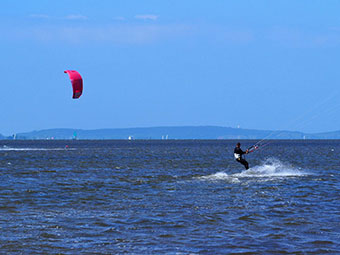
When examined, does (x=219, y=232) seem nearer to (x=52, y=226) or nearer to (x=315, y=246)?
(x=315, y=246)

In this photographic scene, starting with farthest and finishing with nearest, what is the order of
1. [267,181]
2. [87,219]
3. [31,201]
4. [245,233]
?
[267,181], [31,201], [87,219], [245,233]

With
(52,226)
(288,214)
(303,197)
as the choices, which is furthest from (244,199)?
(52,226)

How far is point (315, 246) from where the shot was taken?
1353 centimetres

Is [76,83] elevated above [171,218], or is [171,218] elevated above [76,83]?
[76,83]

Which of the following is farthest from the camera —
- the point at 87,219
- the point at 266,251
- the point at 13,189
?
the point at 13,189

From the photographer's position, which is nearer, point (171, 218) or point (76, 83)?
point (171, 218)

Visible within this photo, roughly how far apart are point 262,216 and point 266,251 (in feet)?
16.4

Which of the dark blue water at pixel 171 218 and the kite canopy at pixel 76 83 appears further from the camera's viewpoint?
the kite canopy at pixel 76 83

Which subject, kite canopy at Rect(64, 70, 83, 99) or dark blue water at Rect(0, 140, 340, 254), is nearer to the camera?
dark blue water at Rect(0, 140, 340, 254)

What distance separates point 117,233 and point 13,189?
13.6 meters

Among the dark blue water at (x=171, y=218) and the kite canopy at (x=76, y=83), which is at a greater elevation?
the kite canopy at (x=76, y=83)

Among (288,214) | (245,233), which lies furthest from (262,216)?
(245,233)

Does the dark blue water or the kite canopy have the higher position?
the kite canopy

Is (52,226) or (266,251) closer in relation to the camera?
(266,251)
